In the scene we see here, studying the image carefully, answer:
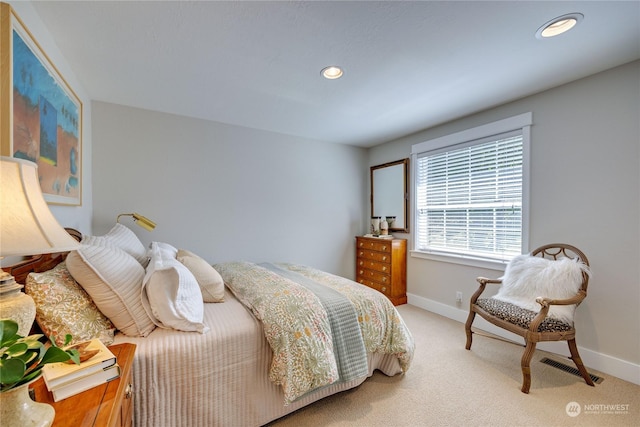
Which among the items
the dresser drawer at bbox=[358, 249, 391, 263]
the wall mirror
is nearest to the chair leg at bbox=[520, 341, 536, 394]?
the dresser drawer at bbox=[358, 249, 391, 263]

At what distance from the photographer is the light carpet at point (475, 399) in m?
1.61

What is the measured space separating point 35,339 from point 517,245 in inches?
132

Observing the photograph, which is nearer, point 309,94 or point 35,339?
point 35,339

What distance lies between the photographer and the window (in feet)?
8.57

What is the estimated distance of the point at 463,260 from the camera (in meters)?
3.03

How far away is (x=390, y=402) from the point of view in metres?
1.76

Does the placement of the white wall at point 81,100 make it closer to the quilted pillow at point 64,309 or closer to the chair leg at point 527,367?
the quilted pillow at point 64,309

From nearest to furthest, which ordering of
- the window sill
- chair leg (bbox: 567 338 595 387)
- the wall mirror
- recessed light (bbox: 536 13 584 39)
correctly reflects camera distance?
recessed light (bbox: 536 13 584 39) < chair leg (bbox: 567 338 595 387) < the window sill < the wall mirror

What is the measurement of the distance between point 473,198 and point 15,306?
137 inches

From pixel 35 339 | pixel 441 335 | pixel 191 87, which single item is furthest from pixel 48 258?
pixel 441 335

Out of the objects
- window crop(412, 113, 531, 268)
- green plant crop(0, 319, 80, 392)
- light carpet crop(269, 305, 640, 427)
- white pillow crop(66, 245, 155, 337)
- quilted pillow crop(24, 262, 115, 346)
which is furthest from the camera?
window crop(412, 113, 531, 268)

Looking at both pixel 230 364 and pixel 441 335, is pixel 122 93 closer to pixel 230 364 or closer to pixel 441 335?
pixel 230 364

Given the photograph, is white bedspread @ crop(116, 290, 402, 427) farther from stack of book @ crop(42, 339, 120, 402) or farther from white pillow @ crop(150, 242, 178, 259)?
white pillow @ crop(150, 242, 178, 259)

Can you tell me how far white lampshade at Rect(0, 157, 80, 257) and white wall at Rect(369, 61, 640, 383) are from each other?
329cm
